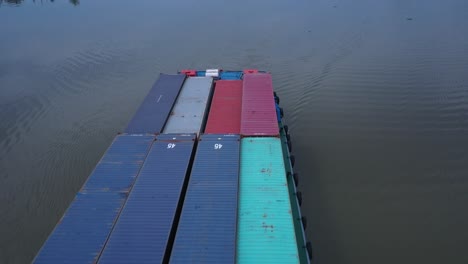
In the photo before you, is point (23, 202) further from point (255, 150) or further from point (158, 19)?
point (158, 19)

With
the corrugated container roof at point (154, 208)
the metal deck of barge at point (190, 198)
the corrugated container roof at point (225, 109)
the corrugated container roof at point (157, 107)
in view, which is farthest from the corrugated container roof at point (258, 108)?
the corrugated container roof at point (157, 107)

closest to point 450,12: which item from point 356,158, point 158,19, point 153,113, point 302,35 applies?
→ point 302,35

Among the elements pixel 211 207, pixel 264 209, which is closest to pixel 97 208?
pixel 211 207

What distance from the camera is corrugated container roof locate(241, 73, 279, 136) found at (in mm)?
15367

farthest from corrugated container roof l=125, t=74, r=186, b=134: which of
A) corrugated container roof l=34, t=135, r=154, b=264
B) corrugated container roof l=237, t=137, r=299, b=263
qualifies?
corrugated container roof l=237, t=137, r=299, b=263

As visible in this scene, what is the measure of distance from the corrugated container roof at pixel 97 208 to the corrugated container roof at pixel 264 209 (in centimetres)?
458

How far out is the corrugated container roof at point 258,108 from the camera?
605 inches

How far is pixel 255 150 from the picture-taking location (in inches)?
556

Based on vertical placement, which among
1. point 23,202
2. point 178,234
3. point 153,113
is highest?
point 153,113

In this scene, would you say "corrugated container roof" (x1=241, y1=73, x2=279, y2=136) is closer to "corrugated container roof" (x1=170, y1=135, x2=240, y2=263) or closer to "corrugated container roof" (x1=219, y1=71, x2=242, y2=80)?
"corrugated container roof" (x1=170, y1=135, x2=240, y2=263)

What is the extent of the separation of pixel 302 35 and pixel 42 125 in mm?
27044

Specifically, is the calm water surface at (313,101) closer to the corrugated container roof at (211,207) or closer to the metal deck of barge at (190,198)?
the metal deck of barge at (190,198)

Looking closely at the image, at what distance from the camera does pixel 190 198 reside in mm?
11672

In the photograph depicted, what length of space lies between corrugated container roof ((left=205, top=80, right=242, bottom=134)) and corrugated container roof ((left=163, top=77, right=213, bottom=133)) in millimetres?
494
